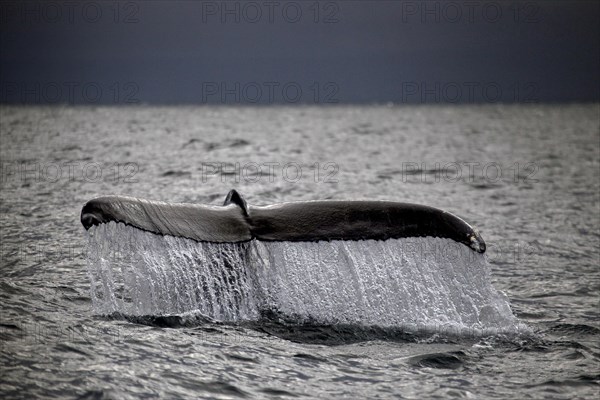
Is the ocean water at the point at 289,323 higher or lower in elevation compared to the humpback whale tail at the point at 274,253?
lower

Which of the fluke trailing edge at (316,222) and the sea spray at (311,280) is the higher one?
the fluke trailing edge at (316,222)

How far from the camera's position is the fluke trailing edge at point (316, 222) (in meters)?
6.98

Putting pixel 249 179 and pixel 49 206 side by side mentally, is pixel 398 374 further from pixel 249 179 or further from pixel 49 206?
pixel 249 179

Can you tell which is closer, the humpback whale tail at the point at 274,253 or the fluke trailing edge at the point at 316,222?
the humpback whale tail at the point at 274,253

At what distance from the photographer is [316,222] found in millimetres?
7195

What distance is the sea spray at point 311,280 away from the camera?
6949 millimetres

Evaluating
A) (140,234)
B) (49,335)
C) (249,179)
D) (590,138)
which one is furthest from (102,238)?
(590,138)

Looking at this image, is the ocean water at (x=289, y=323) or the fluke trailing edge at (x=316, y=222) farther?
the fluke trailing edge at (x=316, y=222)

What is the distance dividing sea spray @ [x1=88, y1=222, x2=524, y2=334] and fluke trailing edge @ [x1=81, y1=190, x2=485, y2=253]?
0.08 m

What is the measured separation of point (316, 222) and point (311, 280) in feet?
2.79

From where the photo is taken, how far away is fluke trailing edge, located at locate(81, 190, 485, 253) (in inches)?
275

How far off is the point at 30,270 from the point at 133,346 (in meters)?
3.41

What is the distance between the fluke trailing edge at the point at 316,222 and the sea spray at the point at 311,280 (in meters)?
0.08

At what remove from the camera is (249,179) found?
2447cm
